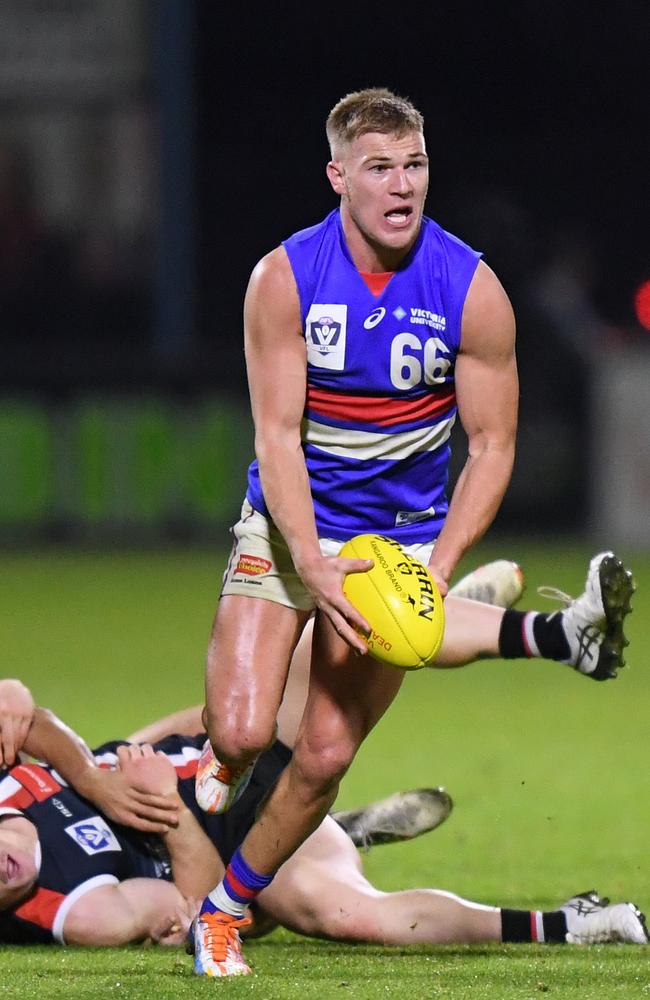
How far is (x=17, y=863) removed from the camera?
16.8ft

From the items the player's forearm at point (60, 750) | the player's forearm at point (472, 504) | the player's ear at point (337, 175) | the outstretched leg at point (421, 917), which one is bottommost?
the outstretched leg at point (421, 917)

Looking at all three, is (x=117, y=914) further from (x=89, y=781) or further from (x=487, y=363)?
(x=487, y=363)

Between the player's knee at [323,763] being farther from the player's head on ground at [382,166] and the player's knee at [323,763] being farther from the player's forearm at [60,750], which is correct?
the player's head on ground at [382,166]

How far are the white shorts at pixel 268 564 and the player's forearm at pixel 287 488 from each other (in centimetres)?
19

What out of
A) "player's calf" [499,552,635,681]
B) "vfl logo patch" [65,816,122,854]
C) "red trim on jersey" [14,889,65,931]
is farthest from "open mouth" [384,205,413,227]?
"red trim on jersey" [14,889,65,931]

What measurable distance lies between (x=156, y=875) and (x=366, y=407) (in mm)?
1551

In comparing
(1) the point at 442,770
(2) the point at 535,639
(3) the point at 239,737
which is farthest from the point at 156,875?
(1) the point at 442,770

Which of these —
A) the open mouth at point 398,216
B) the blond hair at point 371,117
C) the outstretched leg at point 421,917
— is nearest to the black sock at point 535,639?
the outstretched leg at point 421,917

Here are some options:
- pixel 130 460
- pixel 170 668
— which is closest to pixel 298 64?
pixel 130 460

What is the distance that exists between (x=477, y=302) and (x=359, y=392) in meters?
0.42

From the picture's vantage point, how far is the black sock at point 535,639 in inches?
253

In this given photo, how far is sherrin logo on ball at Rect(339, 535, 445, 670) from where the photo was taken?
4.78m

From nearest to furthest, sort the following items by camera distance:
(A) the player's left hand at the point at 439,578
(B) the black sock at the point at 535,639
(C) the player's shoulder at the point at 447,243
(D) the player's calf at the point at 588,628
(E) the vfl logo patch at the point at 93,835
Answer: (A) the player's left hand at the point at 439,578 < (C) the player's shoulder at the point at 447,243 < (E) the vfl logo patch at the point at 93,835 < (D) the player's calf at the point at 588,628 < (B) the black sock at the point at 535,639

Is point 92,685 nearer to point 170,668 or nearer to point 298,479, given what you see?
point 170,668
